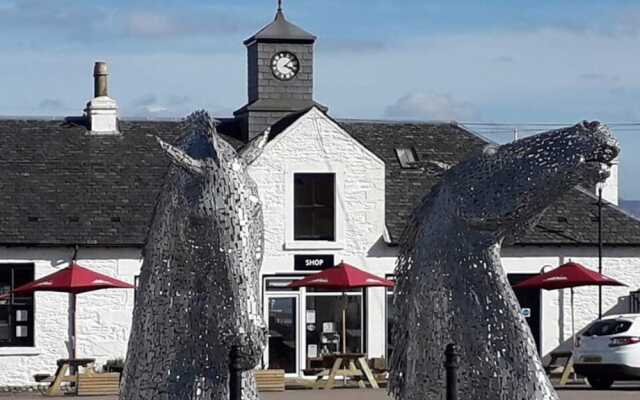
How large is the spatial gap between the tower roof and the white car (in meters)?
12.1

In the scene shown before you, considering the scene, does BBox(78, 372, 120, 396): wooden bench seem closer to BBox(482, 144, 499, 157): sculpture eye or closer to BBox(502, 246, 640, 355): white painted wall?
BBox(502, 246, 640, 355): white painted wall

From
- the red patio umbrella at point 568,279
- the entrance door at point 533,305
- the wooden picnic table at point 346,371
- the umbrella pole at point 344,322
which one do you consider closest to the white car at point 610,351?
the red patio umbrella at point 568,279

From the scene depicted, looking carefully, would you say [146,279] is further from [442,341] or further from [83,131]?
[83,131]

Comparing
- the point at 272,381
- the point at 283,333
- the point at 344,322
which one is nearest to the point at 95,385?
the point at 272,381

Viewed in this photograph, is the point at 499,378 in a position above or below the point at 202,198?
below

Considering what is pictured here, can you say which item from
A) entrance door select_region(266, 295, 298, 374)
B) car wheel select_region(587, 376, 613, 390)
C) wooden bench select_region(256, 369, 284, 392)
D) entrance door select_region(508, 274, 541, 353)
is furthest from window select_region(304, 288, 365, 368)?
car wheel select_region(587, 376, 613, 390)

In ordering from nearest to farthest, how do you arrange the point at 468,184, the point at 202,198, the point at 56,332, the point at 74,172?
the point at 202,198, the point at 468,184, the point at 56,332, the point at 74,172

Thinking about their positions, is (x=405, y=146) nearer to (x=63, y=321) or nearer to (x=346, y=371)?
(x=63, y=321)

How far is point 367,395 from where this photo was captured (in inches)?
1097

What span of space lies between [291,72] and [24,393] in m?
11.2

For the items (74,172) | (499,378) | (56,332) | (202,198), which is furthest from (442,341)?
(74,172)

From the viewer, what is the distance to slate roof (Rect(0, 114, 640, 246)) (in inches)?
1375

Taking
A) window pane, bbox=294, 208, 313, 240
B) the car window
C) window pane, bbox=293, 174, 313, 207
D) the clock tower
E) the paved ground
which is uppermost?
the clock tower

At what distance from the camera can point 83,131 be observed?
127ft
